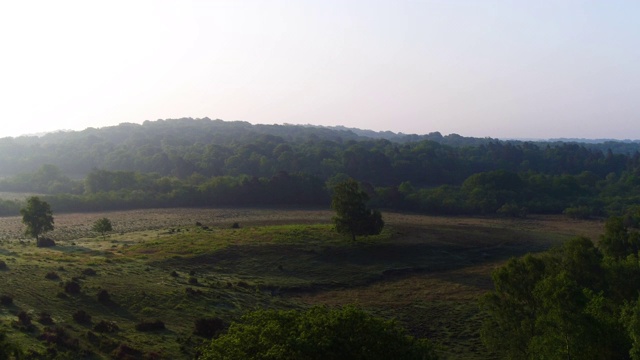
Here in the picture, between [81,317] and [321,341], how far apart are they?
21.7 m

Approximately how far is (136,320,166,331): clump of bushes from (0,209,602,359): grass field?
0.55m

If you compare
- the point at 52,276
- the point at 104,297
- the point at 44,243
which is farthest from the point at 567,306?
the point at 44,243

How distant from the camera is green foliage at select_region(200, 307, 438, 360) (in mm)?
18156

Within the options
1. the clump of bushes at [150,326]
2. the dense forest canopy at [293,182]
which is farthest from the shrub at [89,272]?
the dense forest canopy at [293,182]

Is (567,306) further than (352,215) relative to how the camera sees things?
No

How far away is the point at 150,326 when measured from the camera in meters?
34.6

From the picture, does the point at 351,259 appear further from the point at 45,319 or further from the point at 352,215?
the point at 45,319

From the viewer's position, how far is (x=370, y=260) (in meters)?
68.4

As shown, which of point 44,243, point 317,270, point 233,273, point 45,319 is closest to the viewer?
point 45,319

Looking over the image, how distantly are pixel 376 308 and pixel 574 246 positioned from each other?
19.3 meters

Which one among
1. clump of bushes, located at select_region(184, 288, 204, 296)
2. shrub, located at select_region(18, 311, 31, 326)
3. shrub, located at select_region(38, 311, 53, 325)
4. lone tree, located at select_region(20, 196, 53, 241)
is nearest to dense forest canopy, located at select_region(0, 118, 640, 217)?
lone tree, located at select_region(20, 196, 53, 241)

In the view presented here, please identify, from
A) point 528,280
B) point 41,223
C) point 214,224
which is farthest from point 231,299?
point 214,224

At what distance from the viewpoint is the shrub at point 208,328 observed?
35.4 metres

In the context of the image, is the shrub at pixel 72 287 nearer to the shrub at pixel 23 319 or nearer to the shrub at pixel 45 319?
the shrub at pixel 45 319
